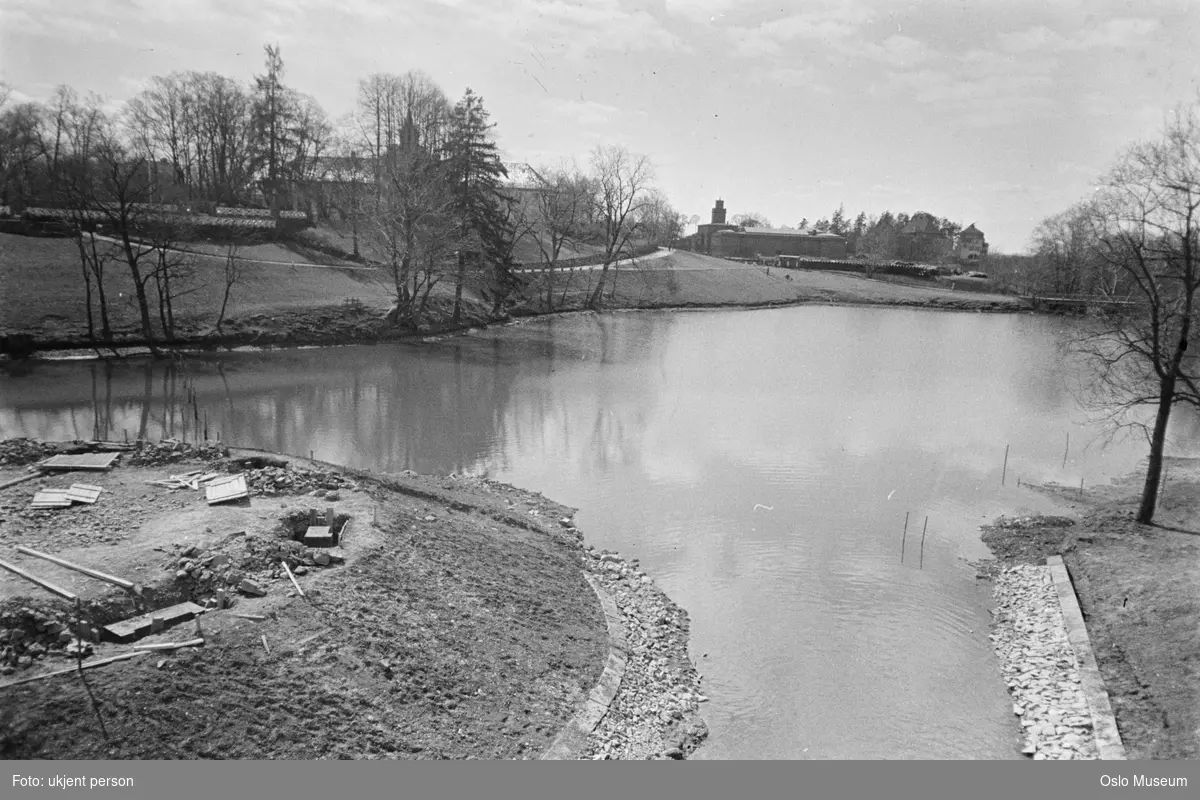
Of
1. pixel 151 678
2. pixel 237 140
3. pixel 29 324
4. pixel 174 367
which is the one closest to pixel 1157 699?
pixel 151 678

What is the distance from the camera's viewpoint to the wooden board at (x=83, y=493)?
→ 1246cm

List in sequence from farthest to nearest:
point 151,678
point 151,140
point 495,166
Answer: point 151,140 → point 495,166 → point 151,678

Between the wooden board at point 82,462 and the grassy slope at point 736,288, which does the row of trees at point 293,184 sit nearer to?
the grassy slope at point 736,288

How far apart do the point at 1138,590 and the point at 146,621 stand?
1522 centimetres

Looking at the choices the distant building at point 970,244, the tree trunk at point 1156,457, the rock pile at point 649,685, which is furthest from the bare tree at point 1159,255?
the distant building at point 970,244

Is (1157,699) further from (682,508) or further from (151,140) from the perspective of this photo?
(151,140)

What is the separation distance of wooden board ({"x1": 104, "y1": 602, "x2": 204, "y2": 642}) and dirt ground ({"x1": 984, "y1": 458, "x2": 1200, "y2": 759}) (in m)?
11.8

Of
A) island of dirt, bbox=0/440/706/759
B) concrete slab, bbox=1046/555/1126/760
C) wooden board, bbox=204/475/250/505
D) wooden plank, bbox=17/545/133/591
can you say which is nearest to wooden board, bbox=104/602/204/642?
island of dirt, bbox=0/440/706/759

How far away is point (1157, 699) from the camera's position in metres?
10.5

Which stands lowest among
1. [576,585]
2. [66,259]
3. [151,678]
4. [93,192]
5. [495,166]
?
[576,585]

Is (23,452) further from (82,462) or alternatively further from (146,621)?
(146,621)

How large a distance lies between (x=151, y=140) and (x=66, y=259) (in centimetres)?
1884

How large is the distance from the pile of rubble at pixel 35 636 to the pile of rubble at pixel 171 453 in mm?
6473

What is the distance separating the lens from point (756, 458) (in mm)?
22125
